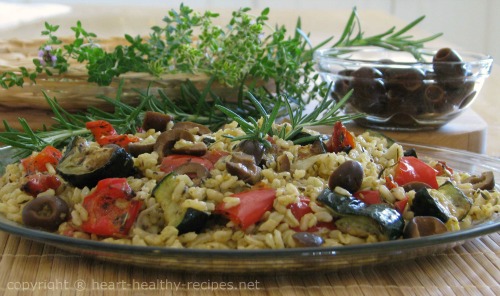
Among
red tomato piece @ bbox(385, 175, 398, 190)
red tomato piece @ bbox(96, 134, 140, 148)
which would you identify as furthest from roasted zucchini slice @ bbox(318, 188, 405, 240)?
red tomato piece @ bbox(96, 134, 140, 148)

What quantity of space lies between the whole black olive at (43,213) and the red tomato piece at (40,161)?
0.70ft

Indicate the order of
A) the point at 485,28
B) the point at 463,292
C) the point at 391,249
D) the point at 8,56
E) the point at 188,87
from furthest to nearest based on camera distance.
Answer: the point at 485,28 < the point at 8,56 < the point at 188,87 < the point at 463,292 < the point at 391,249

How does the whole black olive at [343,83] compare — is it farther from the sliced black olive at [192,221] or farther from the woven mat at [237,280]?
the sliced black olive at [192,221]

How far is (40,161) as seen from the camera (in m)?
1.59

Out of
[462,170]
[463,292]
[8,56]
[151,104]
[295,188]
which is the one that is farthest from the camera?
[8,56]

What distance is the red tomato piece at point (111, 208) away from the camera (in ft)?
4.34

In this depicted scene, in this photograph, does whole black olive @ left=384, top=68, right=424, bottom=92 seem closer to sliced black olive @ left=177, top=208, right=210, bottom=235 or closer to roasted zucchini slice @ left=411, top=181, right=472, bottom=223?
roasted zucchini slice @ left=411, top=181, right=472, bottom=223

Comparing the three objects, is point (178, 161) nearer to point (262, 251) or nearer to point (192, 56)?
point (262, 251)

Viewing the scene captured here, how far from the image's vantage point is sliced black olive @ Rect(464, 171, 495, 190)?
1620mm

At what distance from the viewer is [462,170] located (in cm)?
181

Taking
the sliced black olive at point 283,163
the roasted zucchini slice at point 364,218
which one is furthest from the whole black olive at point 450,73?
the roasted zucchini slice at point 364,218

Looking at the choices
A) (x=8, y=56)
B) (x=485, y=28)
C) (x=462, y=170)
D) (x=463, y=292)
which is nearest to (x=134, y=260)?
(x=463, y=292)

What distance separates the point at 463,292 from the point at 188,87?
1252mm

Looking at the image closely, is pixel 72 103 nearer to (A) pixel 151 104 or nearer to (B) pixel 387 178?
(A) pixel 151 104
